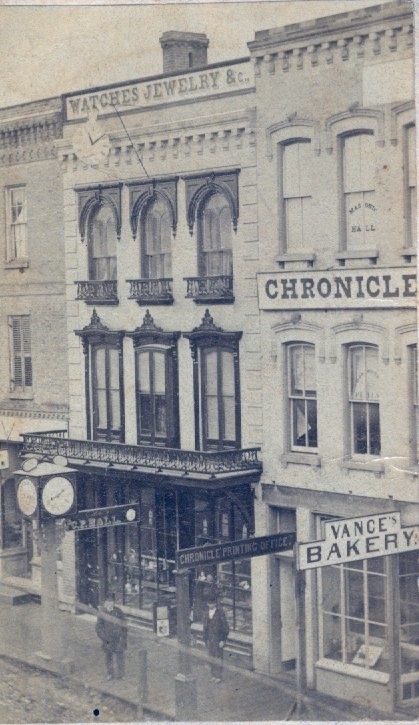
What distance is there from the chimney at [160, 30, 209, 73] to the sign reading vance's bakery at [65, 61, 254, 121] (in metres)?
0.25

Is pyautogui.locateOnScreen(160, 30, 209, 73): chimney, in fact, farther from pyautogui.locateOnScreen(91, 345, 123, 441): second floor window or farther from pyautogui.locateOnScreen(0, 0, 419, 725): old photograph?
pyautogui.locateOnScreen(91, 345, 123, 441): second floor window

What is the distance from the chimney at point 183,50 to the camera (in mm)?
15133

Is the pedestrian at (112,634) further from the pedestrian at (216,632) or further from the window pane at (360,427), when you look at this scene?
the window pane at (360,427)

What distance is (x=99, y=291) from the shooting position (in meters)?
18.7

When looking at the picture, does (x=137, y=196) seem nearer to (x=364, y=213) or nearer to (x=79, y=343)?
(x=79, y=343)

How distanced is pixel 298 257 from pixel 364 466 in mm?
3062

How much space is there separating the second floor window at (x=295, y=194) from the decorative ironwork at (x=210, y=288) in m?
1.23

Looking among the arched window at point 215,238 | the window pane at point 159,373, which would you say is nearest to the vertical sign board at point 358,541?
the arched window at point 215,238

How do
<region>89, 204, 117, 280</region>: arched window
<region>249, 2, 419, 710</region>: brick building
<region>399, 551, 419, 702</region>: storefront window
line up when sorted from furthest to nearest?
<region>89, 204, 117, 280</region>: arched window, <region>399, 551, 419, 702</region>: storefront window, <region>249, 2, 419, 710</region>: brick building

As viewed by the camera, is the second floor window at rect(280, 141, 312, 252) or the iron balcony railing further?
the iron balcony railing

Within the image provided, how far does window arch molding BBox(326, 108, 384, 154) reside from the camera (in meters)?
14.9

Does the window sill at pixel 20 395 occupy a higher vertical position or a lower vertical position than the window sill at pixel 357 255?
lower

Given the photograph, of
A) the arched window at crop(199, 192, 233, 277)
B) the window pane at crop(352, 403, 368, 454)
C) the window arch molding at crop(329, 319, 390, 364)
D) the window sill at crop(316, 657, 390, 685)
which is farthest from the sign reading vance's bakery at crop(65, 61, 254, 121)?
the window sill at crop(316, 657, 390, 685)

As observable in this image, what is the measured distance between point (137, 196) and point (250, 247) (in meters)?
2.21
